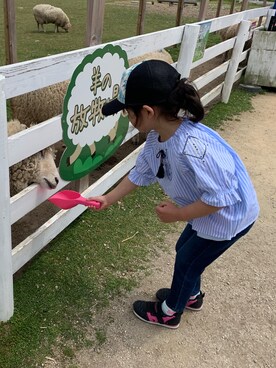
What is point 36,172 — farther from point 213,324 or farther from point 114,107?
point 213,324

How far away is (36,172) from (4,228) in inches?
27.7

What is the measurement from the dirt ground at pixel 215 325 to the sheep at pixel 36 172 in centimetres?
83

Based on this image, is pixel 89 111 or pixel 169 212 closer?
pixel 169 212

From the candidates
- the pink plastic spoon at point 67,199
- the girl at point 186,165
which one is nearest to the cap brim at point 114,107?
the girl at point 186,165

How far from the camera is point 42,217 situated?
3152mm

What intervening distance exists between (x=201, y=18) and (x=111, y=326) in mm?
4870

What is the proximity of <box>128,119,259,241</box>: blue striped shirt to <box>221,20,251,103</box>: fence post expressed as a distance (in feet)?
15.4

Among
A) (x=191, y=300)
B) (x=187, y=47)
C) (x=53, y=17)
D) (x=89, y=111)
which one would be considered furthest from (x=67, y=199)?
(x=53, y=17)

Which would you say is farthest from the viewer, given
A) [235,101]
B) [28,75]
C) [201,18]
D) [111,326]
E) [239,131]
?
[235,101]

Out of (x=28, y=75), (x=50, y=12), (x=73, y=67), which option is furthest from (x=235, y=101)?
(x=50, y=12)

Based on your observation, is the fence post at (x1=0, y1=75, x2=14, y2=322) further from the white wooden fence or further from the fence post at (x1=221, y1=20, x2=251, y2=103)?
the fence post at (x1=221, y1=20, x2=251, y2=103)

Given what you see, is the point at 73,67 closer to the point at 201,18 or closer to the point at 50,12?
the point at 201,18

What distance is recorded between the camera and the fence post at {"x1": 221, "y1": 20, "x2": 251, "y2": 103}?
6062 millimetres

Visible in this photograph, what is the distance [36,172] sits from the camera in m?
2.49
